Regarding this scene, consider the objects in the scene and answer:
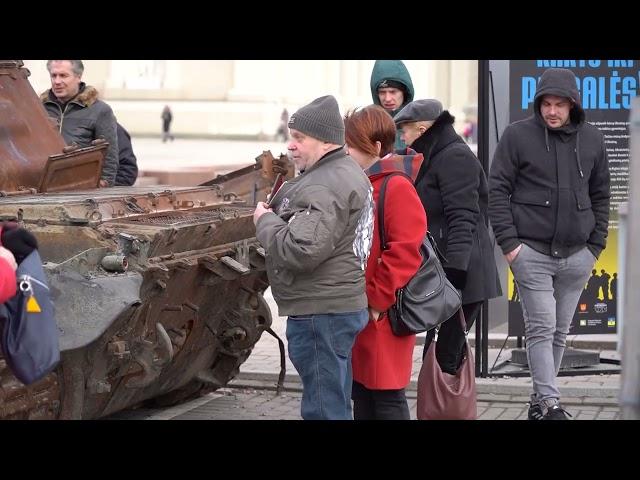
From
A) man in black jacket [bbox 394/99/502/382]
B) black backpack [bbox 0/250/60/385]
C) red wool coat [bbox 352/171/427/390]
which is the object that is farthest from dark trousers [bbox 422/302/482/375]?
black backpack [bbox 0/250/60/385]

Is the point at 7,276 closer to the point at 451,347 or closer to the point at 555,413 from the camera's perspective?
the point at 451,347

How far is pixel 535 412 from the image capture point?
7.54m

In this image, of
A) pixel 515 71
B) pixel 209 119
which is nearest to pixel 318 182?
pixel 515 71

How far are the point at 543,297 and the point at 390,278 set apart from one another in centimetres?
153

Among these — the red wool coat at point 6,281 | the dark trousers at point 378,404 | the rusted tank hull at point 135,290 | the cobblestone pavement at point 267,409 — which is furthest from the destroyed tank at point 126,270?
the red wool coat at point 6,281

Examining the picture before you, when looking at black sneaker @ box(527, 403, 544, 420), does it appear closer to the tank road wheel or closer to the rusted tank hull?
the rusted tank hull

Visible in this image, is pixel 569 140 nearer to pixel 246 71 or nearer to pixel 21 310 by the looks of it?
pixel 21 310

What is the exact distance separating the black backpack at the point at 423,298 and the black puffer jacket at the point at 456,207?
732 millimetres

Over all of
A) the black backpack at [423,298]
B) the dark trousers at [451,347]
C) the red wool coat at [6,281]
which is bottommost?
the dark trousers at [451,347]

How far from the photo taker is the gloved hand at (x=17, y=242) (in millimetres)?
4582

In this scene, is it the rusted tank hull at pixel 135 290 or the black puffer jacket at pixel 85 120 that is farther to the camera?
the black puffer jacket at pixel 85 120

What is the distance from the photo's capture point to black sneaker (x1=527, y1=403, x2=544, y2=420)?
7.50m

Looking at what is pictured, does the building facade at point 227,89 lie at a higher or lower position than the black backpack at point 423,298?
higher

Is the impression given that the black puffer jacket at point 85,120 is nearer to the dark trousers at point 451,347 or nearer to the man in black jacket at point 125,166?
the man in black jacket at point 125,166
